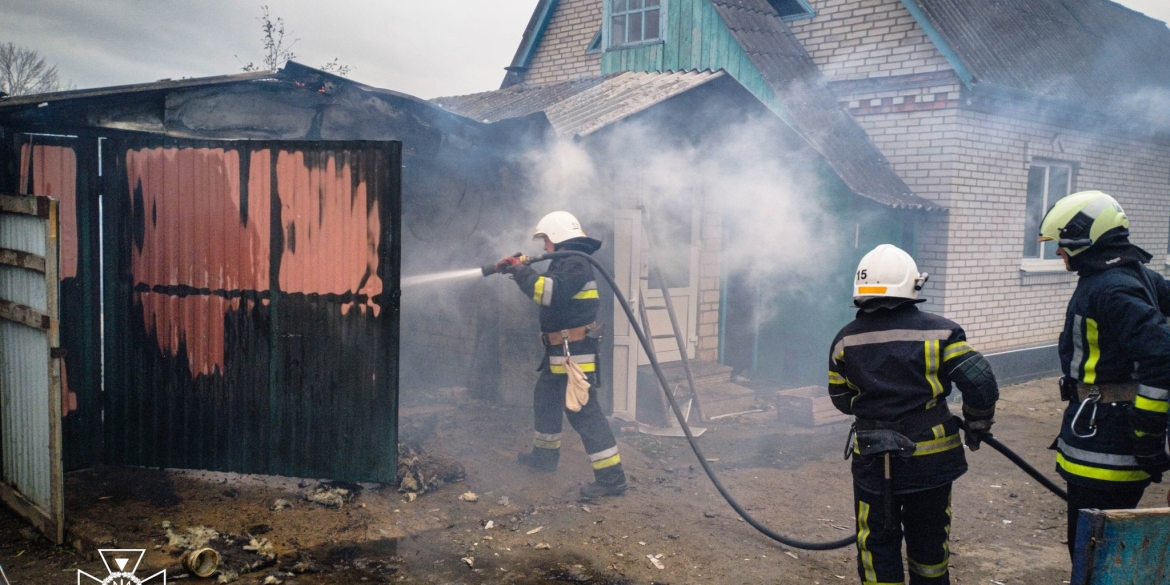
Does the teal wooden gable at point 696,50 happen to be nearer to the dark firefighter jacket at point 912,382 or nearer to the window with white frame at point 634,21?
the window with white frame at point 634,21

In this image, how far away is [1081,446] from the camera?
3432 millimetres

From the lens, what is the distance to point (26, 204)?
4.48 meters

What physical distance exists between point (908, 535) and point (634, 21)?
34.2ft

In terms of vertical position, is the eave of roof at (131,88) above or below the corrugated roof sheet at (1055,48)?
below

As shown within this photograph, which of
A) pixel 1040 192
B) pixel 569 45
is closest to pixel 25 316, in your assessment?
pixel 1040 192

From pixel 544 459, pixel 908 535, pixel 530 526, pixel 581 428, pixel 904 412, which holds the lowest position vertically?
pixel 530 526

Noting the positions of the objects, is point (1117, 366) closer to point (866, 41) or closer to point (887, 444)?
point (887, 444)

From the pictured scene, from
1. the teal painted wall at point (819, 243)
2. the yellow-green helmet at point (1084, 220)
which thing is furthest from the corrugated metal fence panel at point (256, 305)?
the teal painted wall at point (819, 243)

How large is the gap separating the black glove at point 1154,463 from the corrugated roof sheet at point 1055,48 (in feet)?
22.9

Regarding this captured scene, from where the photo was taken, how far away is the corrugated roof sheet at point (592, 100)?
7.18 metres

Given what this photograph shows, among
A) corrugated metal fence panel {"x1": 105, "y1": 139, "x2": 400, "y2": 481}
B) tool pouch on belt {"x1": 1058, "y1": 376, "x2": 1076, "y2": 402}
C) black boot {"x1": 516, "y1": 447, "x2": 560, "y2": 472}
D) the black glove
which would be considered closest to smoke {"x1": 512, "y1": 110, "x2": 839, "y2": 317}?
black boot {"x1": 516, "y1": 447, "x2": 560, "y2": 472}

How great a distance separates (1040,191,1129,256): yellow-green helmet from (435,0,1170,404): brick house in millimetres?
5274

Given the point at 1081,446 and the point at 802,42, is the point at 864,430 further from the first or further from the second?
the point at 802,42

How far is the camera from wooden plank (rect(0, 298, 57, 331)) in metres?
4.33
